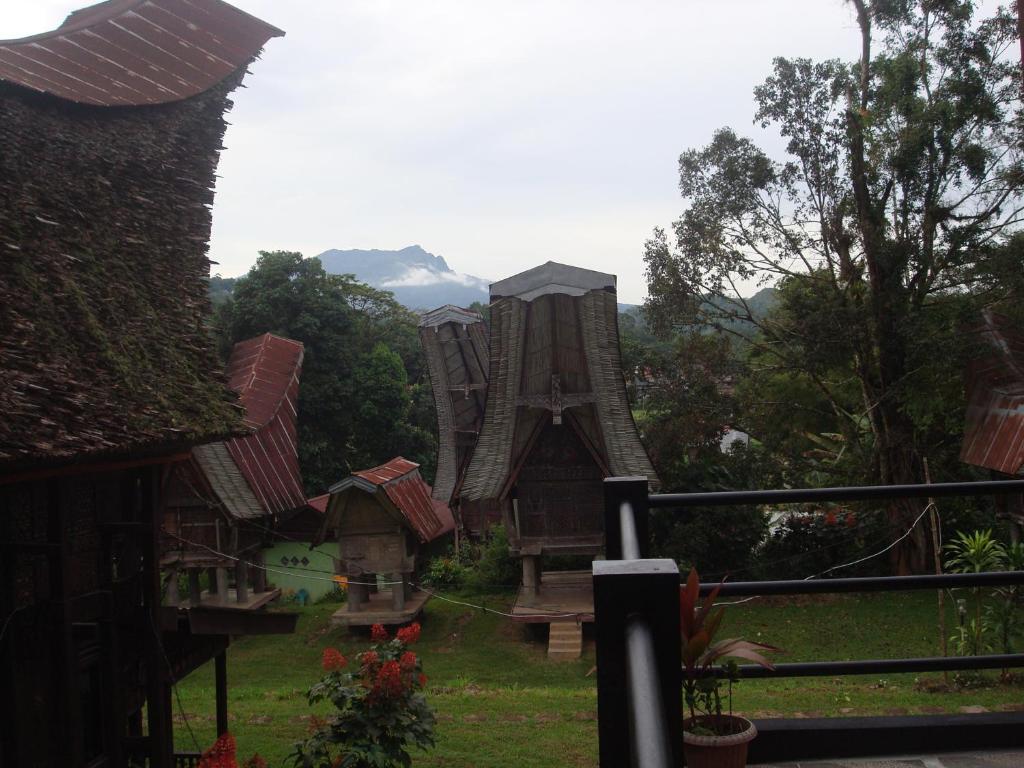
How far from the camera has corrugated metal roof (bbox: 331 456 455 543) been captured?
15586 millimetres

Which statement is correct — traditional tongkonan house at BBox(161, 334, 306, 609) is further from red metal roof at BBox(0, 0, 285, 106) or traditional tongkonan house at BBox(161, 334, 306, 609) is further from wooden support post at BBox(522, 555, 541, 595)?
red metal roof at BBox(0, 0, 285, 106)

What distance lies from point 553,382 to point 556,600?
150 inches

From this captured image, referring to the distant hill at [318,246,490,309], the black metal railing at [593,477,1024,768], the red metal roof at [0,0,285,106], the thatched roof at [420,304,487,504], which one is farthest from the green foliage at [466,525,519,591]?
the distant hill at [318,246,490,309]

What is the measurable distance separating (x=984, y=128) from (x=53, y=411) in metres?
13.7

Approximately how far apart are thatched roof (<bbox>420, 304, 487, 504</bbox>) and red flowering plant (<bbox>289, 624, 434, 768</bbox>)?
10.6 metres

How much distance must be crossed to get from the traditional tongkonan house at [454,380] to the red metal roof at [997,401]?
8.68 m

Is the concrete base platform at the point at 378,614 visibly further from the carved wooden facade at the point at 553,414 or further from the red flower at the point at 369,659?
the red flower at the point at 369,659

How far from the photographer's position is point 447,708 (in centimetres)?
1052

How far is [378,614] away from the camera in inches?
615

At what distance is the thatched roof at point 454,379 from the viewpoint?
17.0 m

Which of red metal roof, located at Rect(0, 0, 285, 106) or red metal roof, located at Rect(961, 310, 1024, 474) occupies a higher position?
red metal roof, located at Rect(0, 0, 285, 106)

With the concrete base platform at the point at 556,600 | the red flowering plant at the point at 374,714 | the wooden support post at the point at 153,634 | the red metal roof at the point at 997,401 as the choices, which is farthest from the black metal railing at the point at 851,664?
the red metal roof at the point at 997,401

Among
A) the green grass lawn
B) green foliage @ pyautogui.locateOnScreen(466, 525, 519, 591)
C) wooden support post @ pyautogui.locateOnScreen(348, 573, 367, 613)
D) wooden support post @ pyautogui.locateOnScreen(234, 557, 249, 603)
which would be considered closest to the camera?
the green grass lawn

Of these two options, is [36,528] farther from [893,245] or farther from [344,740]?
[893,245]
